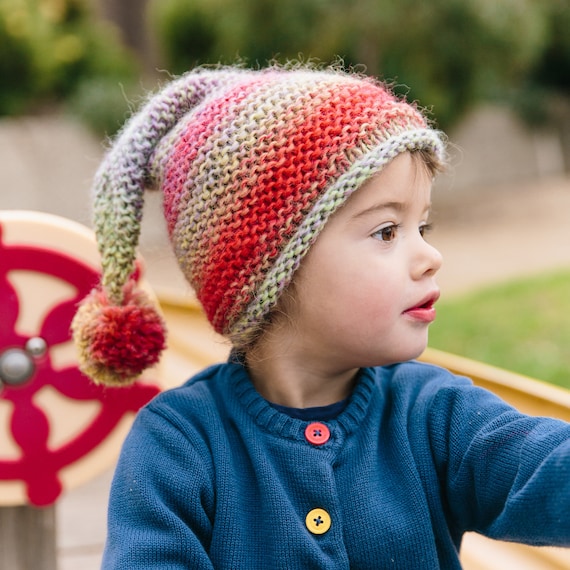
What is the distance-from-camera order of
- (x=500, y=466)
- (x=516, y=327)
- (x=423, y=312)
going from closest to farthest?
1. (x=500, y=466)
2. (x=423, y=312)
3. (x=516, y=327)

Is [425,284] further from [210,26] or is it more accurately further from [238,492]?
[210,26]

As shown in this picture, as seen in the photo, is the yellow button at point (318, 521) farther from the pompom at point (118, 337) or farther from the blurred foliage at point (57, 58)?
the blurred foliage at point (57, 58)

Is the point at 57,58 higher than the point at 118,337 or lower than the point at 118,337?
lower

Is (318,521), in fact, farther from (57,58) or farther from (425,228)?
(57,58)

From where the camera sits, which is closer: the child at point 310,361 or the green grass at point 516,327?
the child at point 310,361

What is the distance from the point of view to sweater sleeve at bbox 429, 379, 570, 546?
3.53 ft

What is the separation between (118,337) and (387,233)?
459 millimetres

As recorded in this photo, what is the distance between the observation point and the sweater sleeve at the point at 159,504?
1201 millimetres

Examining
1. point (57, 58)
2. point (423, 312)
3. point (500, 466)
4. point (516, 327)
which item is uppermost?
point (423, 312)

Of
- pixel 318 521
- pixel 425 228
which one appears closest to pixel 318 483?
pixel 318 521

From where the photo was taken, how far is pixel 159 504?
1230 mm

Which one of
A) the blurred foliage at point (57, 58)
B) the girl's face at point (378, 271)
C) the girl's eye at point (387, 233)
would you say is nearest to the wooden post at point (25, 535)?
the girl's face at point (378, 271)

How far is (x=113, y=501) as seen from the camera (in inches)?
50.4

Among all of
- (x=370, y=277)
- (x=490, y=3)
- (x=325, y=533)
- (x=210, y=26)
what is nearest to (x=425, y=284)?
(x=370, y=277)
